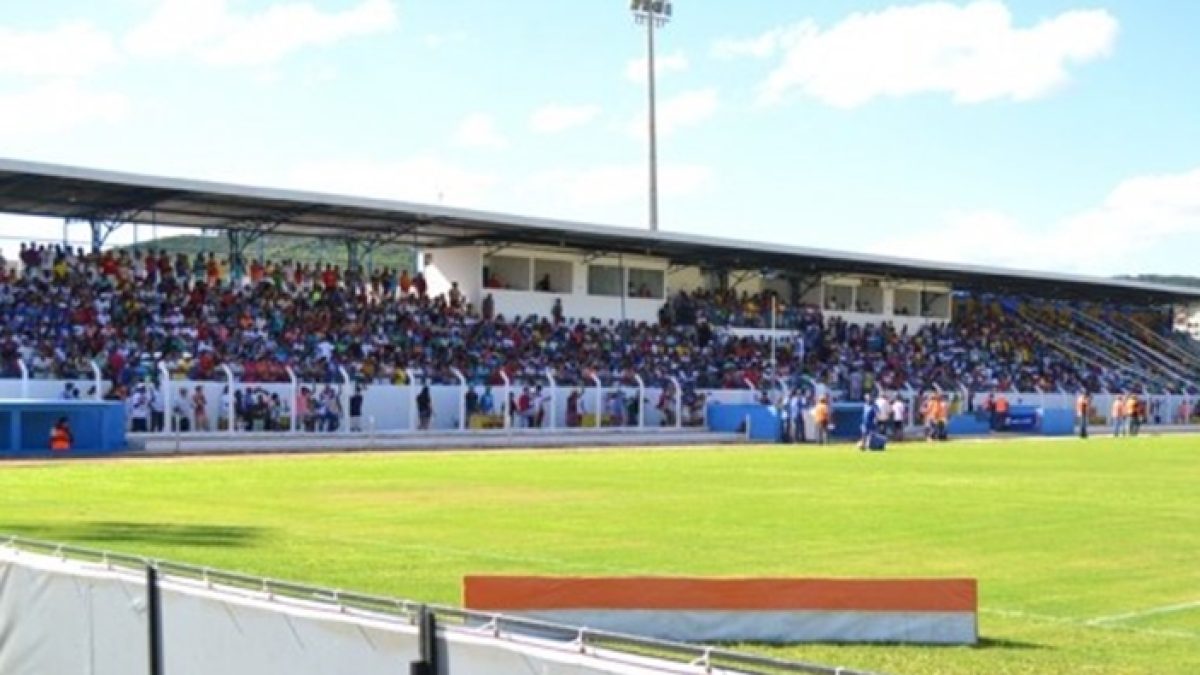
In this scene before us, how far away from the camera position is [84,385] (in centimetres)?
3669

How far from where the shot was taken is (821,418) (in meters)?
47.0

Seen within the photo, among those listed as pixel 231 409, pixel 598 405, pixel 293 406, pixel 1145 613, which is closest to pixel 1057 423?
pixel 598 405

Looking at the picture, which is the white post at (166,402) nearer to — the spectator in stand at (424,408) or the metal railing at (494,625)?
the spectator in stand at (424,408)

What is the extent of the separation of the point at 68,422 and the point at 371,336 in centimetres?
1362

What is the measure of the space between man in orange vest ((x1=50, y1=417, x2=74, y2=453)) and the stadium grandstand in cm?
156

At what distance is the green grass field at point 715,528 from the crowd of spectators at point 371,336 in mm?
9702

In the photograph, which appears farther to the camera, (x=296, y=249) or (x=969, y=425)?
(x=296, y=249)

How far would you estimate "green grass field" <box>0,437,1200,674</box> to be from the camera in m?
12.3

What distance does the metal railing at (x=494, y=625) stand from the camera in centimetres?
507

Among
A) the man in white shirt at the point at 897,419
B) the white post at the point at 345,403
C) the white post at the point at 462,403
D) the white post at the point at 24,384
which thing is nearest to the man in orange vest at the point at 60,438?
the white post at the point at 24,384

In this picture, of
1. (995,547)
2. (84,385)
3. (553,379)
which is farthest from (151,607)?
(553,379)

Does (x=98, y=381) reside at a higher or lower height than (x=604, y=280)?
lower

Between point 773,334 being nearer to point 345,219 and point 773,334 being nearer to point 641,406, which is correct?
point 641,406

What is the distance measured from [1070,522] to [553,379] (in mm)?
28183
